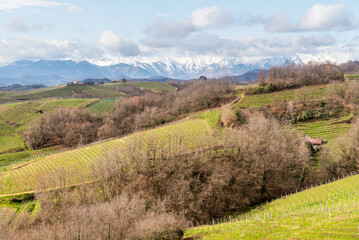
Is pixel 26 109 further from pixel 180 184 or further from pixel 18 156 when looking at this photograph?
pixel 180 184

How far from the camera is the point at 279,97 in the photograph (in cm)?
9219

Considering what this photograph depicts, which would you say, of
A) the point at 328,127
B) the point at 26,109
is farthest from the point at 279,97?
the point at 26,109

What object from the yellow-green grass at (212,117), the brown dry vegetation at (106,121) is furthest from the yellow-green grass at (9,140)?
the yellow-green grass at (212,117)

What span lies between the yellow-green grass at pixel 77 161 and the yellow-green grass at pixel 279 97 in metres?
28.3

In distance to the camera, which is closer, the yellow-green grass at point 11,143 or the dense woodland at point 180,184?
the dense woodland at point 180,184

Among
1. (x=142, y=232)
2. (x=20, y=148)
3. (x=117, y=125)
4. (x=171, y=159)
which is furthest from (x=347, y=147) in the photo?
(x=20, y=148)

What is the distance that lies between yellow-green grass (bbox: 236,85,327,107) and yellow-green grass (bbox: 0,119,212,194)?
28253 mm

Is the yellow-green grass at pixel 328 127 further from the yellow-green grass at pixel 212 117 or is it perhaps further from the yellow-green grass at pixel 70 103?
the yellow-green grass at pixel 70 103

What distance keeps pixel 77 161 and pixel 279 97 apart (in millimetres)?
74558

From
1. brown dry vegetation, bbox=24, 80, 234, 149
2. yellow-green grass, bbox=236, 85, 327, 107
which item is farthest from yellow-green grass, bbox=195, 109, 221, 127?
brown dry vegetation, bbox=24, 80, 234, 149

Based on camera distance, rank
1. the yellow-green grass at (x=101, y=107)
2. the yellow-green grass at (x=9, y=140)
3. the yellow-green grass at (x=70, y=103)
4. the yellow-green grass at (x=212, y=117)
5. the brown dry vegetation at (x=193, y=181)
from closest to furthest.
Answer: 1. the brown dry vegetation at (x=193, y=181)
2. the yellow-green grass at (x=212, y=117)
3. the yellow-green grass at (x=9, y=140)
4. the yellow-green grass at (x=101, y=107)
5. the yellow-green grass at (x=70, y=103)

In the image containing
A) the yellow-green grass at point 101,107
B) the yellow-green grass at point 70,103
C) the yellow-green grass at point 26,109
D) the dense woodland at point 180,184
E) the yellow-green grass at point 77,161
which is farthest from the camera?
the yellow-green grass at point 70,103

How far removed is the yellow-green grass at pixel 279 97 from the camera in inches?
3514

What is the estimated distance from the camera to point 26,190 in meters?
49.3
